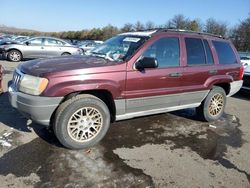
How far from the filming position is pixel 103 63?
442 cm

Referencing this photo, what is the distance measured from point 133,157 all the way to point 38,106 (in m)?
1.56

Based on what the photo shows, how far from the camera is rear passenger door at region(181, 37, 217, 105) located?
210 inches

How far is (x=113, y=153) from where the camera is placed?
14.0 ft

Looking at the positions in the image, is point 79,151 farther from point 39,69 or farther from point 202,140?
point 202,140

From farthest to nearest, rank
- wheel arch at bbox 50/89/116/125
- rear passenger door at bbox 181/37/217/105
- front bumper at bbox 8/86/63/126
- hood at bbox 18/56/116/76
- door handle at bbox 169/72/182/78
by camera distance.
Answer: rear passenger door at bbox 181/37/217/105
door handle at bbox 169/72/182/78
wheel arch at bbox 50/89/116/125
hood at bbox 18/56/116/76
front bumper at bbox 8/86/63/126

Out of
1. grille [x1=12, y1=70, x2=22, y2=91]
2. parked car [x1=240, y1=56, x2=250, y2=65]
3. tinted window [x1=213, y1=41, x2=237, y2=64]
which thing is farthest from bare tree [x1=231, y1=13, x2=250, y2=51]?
grille [x1=12, y1=70, x2=22, y2=91]

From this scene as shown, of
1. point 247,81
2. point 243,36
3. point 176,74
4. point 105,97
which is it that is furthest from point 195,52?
point 243,36

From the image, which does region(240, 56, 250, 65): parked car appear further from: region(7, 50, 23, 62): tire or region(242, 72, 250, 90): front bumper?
region(7, 50, 23, 62): tire

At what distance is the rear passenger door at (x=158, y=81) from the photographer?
4645 millimetres

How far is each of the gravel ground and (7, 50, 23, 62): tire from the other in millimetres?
10406

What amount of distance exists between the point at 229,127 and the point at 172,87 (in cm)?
183

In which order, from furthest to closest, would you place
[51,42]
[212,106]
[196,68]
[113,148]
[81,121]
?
[51,42] → [212,106] → [196,68] → [113,148] → [81,121]

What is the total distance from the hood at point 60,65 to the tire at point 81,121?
47cm

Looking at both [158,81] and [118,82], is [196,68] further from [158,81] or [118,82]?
[118,82]
